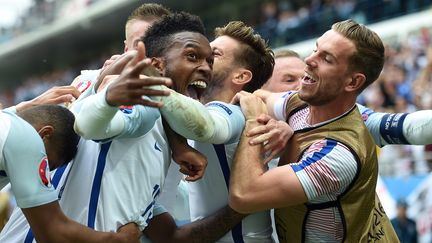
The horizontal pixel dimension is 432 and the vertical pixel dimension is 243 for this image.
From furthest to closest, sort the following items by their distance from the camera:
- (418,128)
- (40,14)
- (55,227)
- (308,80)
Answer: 1. (40,14)
2. (418,128)
3. (308,80)
4. (55,227)

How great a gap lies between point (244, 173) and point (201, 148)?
14.2 inches

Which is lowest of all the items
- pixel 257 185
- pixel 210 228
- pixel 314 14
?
pixel 314 14

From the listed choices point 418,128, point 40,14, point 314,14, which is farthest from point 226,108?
point 40,14

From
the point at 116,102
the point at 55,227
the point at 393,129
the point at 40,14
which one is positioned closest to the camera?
the point at 116,102

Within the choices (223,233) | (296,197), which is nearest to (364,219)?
(296,197)

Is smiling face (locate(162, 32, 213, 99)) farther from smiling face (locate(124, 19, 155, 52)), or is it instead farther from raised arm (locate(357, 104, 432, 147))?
smiling face (locate(124, 19, 155, 52))

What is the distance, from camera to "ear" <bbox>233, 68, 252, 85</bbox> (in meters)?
3.88

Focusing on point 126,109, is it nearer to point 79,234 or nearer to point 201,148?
point 79,234

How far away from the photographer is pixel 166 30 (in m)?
3.41

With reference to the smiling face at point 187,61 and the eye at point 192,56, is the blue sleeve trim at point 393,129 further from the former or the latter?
the eye at point 192,56

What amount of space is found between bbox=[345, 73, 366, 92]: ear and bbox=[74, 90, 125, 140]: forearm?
4.03 feet

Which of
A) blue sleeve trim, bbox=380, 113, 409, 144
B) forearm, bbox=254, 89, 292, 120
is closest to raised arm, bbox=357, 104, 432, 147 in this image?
blue sleeve trim, bbox=380, 113, 409, 144

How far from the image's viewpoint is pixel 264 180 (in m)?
3.25

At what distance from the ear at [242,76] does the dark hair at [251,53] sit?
0.14 feet
